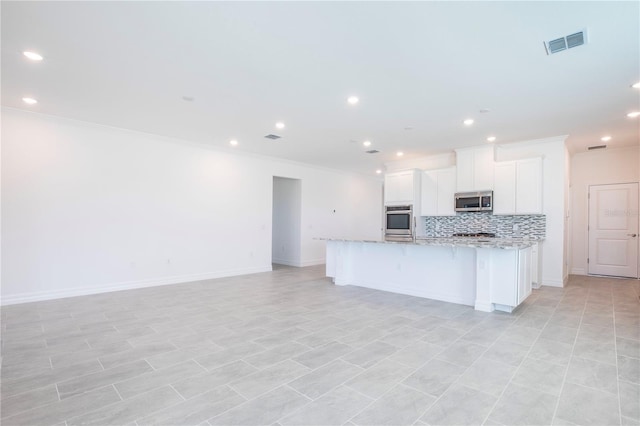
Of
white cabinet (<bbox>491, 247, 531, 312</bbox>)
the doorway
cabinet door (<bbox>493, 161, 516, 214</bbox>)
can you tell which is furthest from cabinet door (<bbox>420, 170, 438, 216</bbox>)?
the doorway

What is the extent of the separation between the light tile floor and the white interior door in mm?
2909

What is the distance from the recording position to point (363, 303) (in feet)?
15.4

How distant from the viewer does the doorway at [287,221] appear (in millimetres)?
8680

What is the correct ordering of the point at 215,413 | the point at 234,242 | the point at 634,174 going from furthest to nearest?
the point at 234,242, the point at 634,174, the point at 215,413

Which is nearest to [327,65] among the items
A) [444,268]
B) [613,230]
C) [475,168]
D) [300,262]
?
[444,268]

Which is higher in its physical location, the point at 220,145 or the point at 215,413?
the point at 220,145

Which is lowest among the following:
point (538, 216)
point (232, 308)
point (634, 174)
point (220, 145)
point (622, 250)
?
point (232, 308)

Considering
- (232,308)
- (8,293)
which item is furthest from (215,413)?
(8,293)

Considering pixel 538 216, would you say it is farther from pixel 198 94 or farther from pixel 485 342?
pixel 198 94

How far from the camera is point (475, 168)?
662 cm

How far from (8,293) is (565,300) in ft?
27.0

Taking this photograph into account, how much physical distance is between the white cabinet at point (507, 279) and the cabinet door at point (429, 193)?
2.99m

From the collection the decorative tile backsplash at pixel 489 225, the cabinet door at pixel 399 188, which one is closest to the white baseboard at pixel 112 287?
the cabinet door at pixel 399 188

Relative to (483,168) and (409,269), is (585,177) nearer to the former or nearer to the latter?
(483,168)
